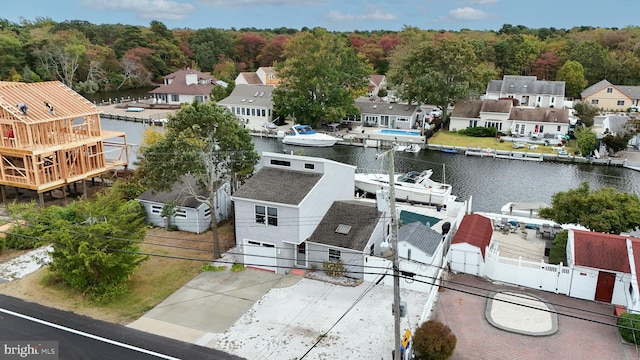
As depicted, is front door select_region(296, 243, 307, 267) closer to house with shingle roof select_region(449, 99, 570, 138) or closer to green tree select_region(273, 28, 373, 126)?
green tree select_region(273, 28, 373, 126)

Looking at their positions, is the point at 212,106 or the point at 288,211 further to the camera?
the point at 212,106

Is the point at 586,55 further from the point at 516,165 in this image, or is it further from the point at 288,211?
the point at 288,211

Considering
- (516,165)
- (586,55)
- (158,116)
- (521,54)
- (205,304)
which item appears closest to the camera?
(205,304)

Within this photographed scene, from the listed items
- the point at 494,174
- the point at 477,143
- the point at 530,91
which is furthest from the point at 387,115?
the point at 530,91

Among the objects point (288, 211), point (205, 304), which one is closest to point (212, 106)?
point (288, 211)

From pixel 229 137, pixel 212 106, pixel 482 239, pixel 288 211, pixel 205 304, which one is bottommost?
pixel 205 304

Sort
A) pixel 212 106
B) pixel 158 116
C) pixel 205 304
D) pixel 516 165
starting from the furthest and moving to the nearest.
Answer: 1. pixel 158 116
2. pixel 516 165
3. pixel 212 106
4. pixel 205 304

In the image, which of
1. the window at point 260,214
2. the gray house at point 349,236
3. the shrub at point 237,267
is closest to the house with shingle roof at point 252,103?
the gray house at point 349,236
